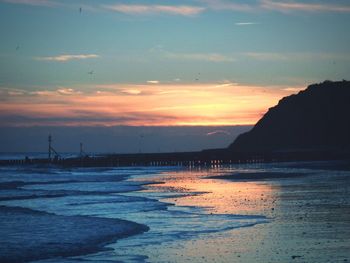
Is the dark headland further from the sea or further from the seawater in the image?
the seawater

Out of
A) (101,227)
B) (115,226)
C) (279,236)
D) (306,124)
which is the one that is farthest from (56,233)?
(306,124)

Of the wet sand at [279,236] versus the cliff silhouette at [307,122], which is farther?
the cliff silhouette at [307,122]

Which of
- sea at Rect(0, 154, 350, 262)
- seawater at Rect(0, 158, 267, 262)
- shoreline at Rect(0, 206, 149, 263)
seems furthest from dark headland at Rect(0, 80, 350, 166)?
shoreline at Rect(0, 206, 149, 263)

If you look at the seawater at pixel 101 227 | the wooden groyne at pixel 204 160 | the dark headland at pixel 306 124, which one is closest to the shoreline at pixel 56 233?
the seawater at pixel 101 227

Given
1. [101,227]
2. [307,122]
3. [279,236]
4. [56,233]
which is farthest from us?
[307,122]

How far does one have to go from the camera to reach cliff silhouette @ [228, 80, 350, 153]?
161 metres

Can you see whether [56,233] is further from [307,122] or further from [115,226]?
[307,122]

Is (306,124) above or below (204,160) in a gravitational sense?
above

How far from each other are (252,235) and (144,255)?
165 inches

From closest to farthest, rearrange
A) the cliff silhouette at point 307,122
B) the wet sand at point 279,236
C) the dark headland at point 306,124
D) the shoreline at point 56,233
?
1. the wet sand at point 279,236
2. the shoreline at point 56,233
3. the dark headland at point 306,124
4. the cliff silhouette at point 307,122

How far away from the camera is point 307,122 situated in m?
168

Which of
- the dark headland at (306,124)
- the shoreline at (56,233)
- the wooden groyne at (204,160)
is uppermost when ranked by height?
the dark headland at (306,124)

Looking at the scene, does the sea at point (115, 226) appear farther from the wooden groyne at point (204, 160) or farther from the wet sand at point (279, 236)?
the wooden groyne at point (204, 160)

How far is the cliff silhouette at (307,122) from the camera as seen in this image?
6344 inches
